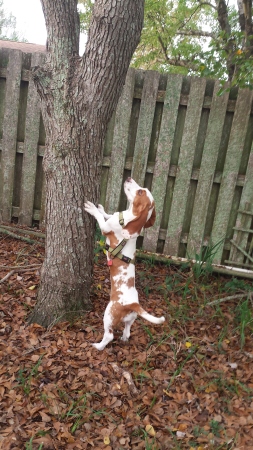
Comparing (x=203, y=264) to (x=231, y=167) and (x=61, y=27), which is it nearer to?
(x=231, y=167)

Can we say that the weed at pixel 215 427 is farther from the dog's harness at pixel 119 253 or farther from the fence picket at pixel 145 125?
the fence picket at pixel 145 125

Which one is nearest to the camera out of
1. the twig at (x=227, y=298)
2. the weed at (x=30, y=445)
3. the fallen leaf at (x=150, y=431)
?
the weed at (x=30, y=445)

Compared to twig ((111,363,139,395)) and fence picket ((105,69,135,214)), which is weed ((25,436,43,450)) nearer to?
twig ((111,363,139,395))

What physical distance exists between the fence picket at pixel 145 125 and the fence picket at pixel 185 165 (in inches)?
15.7

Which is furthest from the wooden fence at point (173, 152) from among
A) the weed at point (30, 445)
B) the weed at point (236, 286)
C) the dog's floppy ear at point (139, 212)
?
the weed at point (30, 445)

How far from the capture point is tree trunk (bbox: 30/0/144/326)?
8.17 feet

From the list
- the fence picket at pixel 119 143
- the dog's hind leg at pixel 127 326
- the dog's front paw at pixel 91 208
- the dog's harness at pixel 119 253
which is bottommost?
the dog's hind leg at pixel 127 326

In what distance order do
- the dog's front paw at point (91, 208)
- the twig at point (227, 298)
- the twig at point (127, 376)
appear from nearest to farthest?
1. the twig at point (127, 376)
2. the dog's front paw at point (91, 208)
3. the twig at point (227, 298)

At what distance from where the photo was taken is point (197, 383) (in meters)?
2.54

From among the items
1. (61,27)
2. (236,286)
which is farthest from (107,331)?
(61,27)

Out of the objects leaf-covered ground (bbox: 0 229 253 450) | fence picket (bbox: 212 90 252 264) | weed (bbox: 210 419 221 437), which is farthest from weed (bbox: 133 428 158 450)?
fence picket (bbox: 212 90 252 264)

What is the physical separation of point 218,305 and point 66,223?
1.70 metres

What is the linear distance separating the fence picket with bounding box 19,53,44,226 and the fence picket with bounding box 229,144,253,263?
2.53 m

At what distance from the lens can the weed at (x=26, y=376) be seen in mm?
2246
